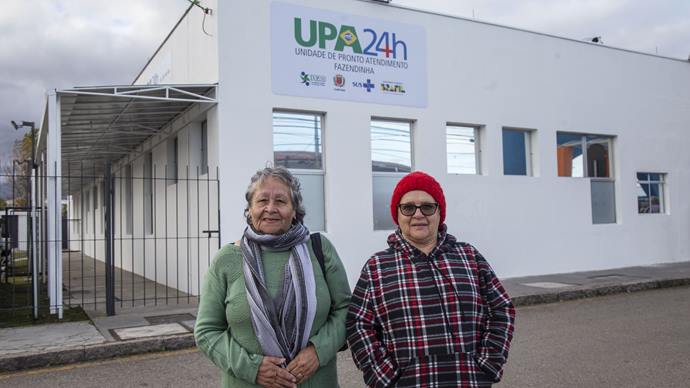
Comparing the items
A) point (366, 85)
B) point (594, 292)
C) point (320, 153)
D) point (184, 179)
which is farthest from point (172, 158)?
point (594, 292)

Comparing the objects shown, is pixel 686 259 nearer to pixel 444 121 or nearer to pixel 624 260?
pixel 624 260

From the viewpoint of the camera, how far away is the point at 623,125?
14.2 meters

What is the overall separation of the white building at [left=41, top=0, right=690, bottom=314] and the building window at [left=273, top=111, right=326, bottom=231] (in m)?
0.03

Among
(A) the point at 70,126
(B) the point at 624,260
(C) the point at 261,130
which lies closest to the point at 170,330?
(C) the point at 261,130

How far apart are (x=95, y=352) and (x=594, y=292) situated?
8.15 m

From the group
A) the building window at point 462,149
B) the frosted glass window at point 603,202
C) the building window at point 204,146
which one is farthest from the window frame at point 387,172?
the frosted glass window at point 603,202

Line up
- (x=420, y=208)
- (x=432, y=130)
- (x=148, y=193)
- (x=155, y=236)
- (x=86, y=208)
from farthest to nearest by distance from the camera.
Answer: (x=86, y=208) < (x=148, y=193) < (x=155, y=236) < (x=432, y=130) < (x=420, y=208)

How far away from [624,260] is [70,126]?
12711 millimetres

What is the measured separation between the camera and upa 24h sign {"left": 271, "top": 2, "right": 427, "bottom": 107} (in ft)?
33.3

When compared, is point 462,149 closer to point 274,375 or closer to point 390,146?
point 390,146

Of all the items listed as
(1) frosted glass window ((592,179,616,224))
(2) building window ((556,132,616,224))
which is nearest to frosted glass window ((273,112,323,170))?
(2) building window ((556,132,616,224))

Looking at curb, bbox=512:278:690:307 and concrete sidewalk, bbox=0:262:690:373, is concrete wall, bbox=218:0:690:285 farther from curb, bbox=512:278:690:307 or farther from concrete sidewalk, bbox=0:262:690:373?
curb, bbox=512:278:690:307

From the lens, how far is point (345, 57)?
34.9 ft

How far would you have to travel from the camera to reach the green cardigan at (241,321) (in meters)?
2.46
